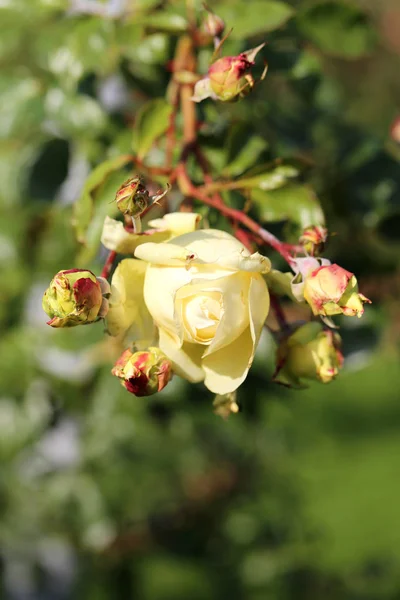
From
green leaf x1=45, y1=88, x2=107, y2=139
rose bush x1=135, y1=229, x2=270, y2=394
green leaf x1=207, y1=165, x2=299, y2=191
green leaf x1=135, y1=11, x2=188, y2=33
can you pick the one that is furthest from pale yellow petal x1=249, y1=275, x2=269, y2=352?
green leaf x1=45, y1=88, x2=107, y2=139

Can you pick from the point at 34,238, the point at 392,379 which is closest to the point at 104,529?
the point at 34,238

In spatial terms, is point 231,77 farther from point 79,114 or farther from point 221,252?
point 79,114

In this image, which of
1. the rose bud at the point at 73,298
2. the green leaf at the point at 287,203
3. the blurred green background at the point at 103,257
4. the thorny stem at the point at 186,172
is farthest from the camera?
the blurred green background at the point at 103,257

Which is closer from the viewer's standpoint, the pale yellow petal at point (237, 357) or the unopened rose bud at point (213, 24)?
the pale yellow petal at point (237, 357)

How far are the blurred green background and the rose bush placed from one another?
16 cm

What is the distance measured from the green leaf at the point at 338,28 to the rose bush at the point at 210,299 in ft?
1.74

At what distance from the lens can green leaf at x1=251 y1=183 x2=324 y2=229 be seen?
73cm

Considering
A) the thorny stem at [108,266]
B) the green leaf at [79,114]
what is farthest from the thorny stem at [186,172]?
the green leaf at [79,114]

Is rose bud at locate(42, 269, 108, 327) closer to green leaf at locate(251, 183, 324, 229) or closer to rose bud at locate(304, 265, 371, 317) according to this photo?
rose bud at locate(304, 265, 371, 317)

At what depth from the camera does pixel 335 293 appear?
1.73 ft

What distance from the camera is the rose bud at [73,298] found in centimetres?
52

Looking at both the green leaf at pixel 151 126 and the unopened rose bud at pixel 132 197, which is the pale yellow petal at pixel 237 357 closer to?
the unopened rose bud at pixel 132 197

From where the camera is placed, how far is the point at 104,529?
1403 mm

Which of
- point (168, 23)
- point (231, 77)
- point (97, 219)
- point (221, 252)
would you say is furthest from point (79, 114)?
point (221, 252)
